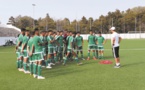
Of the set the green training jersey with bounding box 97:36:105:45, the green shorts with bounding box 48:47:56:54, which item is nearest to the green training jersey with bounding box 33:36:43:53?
the green shorts with bounding box 48:47:56:54

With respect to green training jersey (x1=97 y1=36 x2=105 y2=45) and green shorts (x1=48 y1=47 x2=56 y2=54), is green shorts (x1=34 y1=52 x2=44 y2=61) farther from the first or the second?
green training jersey (x1=97 y1=36 x2=105 y2=45)

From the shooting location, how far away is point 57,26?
8419 cm

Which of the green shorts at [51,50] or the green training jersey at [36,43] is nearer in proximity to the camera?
the green training jersey at [36,43]

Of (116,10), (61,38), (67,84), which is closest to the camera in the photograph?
(67,84)

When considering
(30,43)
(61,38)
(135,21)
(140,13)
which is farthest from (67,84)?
(140,13)

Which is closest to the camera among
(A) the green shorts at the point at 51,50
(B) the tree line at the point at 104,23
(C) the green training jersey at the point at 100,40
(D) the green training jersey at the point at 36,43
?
(D) the green training jersey at the point at 36,43

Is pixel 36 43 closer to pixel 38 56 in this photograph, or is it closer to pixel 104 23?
pixel 38 56

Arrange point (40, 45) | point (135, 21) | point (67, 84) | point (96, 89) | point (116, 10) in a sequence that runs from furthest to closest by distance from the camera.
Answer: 1. point (116, 10)
2. point (135, 21)
3. point (40, 45)
4. point (67, 84)
5. point (96, 89)

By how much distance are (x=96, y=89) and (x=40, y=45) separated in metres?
3.35

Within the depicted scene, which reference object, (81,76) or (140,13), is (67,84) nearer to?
(81,76)

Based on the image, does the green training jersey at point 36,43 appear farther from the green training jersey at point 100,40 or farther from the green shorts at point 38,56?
the green training jersey at point 100,40

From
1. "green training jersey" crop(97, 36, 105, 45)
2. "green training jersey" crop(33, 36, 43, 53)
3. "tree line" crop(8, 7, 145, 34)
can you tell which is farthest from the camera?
"tree line" crop(8, 7, 145, 34)

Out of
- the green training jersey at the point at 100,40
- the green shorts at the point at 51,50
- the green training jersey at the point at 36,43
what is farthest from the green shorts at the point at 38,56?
the green training jersey at the point at 100,40

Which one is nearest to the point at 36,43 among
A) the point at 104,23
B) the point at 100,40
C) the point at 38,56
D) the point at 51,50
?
the point at 38,56
